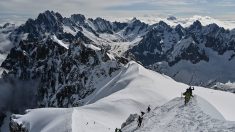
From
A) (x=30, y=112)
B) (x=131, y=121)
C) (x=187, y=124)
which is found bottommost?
(x=30, y=112)

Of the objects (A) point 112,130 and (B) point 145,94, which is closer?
(A) point 112,130

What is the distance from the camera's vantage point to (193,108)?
55031mm

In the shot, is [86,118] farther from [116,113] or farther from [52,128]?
[116,113]

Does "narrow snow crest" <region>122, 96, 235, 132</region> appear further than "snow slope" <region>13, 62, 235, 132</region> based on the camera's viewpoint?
No

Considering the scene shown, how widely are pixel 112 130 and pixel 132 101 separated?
28.1 metres

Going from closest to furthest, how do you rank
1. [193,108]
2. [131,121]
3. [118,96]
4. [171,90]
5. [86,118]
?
1. [193,108]
2. [131,121]
3. [86,118]
4. [118,96]
5. [171,90]

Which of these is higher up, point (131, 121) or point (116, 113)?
point (131, 121)

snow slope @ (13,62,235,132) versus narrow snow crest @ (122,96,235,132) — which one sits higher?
narrow snow crest @ (122,96,235,132)

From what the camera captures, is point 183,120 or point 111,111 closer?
point 183,120

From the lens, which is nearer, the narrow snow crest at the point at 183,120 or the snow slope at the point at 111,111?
the narrow snow crest at the point at 183,120

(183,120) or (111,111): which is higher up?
(183,120)

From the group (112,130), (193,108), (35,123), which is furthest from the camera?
(35,123)

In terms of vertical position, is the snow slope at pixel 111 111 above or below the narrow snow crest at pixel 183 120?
below

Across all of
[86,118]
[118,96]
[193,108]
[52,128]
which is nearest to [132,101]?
[118,96]
